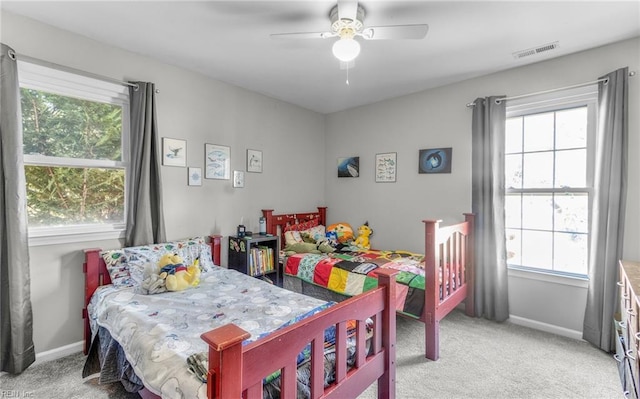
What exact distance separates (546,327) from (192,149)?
378 cm

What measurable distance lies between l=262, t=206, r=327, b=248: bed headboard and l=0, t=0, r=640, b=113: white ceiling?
1.62m

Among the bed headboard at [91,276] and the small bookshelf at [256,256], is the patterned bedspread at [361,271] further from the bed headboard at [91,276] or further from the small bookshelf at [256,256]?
the bed headboard at [91,276]

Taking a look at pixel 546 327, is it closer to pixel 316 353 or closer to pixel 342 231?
pixel 342 231

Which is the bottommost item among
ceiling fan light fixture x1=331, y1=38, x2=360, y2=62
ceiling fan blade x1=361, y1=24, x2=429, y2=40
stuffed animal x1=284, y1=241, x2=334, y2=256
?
stuffed animal x1=284, y1=241, x2=334, y2=256

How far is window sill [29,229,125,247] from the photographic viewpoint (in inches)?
84.3

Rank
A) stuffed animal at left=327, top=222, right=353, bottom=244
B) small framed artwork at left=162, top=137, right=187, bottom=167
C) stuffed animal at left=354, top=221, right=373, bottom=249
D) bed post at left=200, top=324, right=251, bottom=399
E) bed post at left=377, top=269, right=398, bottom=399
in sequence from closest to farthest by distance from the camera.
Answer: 1. bed post at left=200, top=324, right=251, bottom=399
2. bed post at left=377, top=269, right=398, bottom=399
3. small framed artwork at left=162, top=137, right=187, bottom=167
4. stuffed animal at left=354, top=221, right=373, bottom=249
5. stuffed animal at left=327, top=222, right=353, bottom=244

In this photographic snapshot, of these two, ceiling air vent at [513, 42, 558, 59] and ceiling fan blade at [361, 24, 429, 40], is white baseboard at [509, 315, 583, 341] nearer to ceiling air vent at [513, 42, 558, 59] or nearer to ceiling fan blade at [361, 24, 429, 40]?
ceiling air vent at [513, 42, 558, 59]

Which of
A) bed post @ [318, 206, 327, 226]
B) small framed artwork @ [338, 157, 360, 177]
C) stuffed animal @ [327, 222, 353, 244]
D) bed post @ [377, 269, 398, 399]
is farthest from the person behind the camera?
bed post @ [318, 206, 327, 226]

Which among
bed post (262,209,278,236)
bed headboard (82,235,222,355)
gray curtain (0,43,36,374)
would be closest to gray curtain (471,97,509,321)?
bed post (262,209,278,236)

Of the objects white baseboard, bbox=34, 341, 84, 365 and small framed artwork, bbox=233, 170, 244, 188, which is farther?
small framed artwork, bbox=233, 170, 244, 188

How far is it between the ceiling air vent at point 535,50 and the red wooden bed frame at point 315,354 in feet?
7.63

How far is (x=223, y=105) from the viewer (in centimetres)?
324

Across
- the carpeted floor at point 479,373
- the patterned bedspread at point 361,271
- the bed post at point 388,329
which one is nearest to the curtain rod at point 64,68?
the carpeted floor at point 479,373

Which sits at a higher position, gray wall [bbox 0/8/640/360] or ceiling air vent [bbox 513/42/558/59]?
ceiling air vent [bbox 513/42/558/59]
